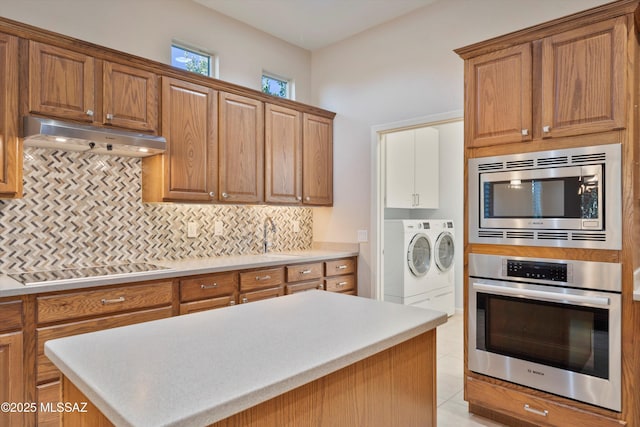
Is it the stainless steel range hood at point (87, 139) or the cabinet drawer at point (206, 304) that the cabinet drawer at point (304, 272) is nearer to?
the cabinet drawer at point (206, 304)

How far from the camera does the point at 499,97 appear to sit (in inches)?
99.2

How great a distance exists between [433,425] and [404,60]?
3.16 metres

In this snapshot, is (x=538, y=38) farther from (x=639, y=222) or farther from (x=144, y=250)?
(x=144, y=250)

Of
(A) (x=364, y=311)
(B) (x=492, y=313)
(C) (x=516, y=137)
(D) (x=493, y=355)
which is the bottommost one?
(D) (x=493, y=355)

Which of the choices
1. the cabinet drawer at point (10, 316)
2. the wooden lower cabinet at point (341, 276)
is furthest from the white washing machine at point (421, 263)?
the cabinet drawer at point (10, 316)

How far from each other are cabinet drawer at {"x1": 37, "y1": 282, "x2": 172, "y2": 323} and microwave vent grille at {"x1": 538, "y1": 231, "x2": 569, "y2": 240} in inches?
92.4

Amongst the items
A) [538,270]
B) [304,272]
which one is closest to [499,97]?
[538,270]

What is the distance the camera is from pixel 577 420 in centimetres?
220

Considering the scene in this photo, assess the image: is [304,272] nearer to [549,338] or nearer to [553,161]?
[549,338]

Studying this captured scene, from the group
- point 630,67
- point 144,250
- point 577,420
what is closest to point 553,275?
point 577,420

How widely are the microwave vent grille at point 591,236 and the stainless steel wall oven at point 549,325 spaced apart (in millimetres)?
129

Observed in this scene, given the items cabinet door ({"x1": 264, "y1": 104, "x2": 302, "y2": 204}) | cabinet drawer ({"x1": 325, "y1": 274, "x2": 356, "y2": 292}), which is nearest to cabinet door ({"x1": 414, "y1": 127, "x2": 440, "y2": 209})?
cabinet drawer ({"x1": 325, "y1": 274, "x2": 356, "y2": 292})

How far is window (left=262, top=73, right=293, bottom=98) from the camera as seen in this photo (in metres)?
4.28

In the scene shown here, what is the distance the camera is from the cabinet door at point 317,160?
4.08 metres
